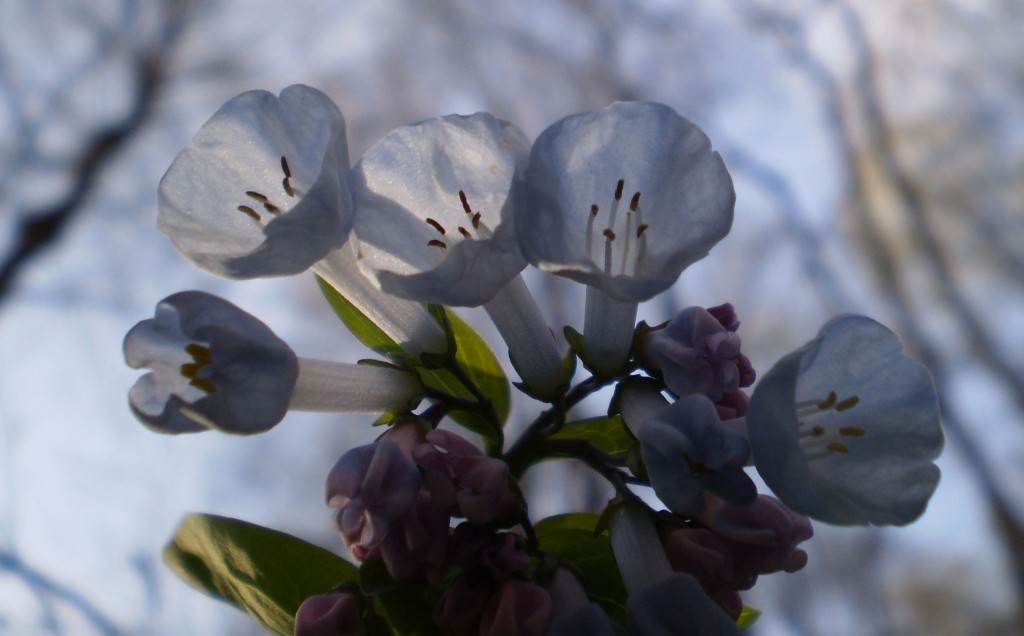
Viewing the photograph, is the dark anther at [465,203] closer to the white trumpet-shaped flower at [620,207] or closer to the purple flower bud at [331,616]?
the white trumpet-shaped flower at [620,207]

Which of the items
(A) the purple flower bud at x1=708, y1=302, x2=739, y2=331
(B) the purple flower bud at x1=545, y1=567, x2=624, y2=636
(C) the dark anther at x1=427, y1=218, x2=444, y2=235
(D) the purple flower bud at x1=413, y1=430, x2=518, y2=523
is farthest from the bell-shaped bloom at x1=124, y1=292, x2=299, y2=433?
(A) the purple flower bud at x1=708, y1=302, x2=739, y2=331

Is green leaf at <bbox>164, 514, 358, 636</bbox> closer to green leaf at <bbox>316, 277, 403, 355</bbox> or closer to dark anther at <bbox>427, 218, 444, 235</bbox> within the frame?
green leaf at <bbox>316, 277, 403, 355</bbox>

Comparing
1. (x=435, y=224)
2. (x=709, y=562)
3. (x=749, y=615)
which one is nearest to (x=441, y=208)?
(x=435, y=224)

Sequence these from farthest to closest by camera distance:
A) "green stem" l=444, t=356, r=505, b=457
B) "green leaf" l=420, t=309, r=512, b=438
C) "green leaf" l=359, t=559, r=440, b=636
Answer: "green leaf" l=420, t=309, r=512, b=438 < "green stem" l=444, t=356, r=505, b=457 < "green leaf" l=359, t=559, r=440, b=636

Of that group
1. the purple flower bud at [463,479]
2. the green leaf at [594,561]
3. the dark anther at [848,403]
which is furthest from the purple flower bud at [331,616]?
the dark anther at [848,403]

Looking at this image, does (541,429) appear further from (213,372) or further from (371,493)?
(213,372)

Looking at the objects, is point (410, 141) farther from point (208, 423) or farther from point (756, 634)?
point (756, 634)
